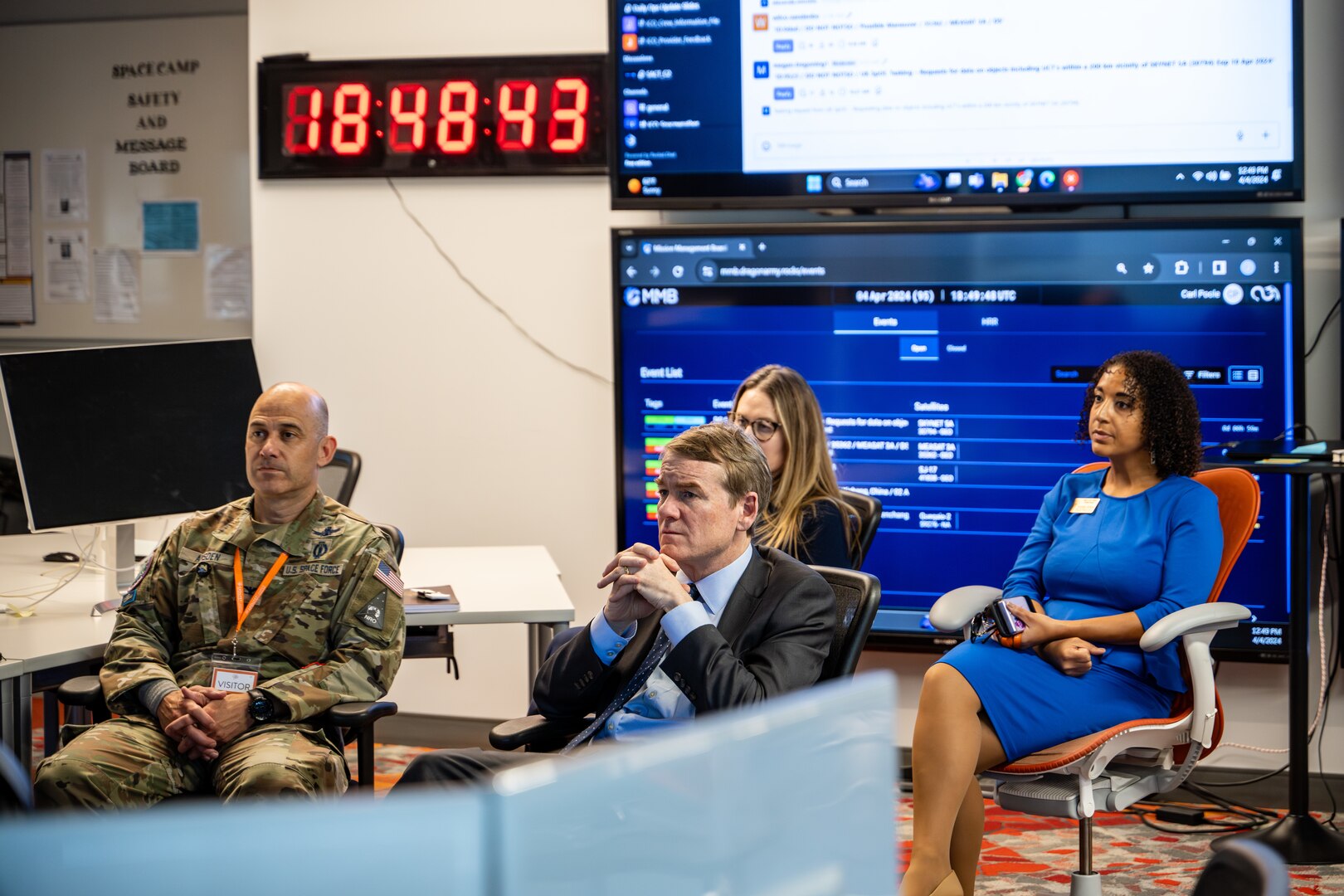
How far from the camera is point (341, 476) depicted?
442 cm

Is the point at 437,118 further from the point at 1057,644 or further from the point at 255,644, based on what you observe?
the point at 1057,644

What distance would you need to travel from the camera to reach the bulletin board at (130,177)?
623 cm

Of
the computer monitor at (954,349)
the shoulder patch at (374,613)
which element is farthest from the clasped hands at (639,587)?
the computer monitor at (954,349)

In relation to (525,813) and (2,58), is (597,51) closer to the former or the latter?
(2,58)

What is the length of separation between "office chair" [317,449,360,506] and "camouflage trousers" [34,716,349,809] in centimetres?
152

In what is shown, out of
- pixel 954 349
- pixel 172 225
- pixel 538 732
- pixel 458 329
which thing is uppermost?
pixel 172 225

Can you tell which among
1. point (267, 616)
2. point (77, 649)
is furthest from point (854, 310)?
point (77, 649)

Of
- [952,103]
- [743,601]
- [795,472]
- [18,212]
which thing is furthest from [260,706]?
[18,212]

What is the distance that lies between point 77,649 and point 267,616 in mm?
454

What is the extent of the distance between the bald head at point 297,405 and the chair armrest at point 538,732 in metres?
0.95

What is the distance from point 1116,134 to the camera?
4152mm

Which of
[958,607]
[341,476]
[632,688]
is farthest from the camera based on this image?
[341,476]

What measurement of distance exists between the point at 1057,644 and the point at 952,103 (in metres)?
1.92

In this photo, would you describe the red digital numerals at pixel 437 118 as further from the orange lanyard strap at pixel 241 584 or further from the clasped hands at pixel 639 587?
the clasped hands at pixel 639 587
